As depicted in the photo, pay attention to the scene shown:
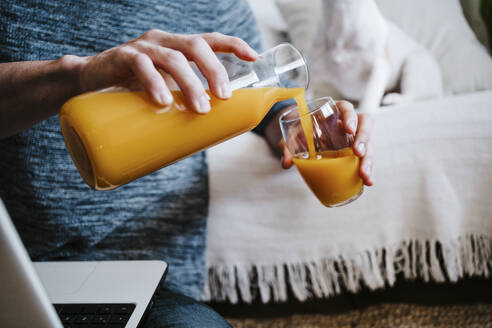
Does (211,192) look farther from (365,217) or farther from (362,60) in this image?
(362,60)

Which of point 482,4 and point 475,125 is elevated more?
point 482,4

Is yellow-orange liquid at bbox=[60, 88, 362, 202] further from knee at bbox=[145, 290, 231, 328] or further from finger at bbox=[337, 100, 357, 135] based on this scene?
knee at bbox=[145, 290, 231, 328]

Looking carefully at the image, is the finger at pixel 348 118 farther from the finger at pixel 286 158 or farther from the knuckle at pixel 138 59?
the knuckle at pixel 138 59

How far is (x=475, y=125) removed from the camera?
2.52 feet

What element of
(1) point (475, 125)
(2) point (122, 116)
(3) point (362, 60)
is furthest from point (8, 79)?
(3) point (362, 60)

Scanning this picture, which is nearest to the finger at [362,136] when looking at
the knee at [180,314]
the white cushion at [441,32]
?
the knee at [180,314]

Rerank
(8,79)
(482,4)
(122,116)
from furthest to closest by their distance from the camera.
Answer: (482,4) < (8,79) < (122,116)

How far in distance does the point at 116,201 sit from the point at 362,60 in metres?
0.98

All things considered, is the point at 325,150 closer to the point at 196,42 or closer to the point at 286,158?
the point at 286,158

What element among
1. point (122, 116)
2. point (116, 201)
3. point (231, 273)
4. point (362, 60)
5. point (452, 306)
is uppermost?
point (122, 116)

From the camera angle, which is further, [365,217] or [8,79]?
[365,217]

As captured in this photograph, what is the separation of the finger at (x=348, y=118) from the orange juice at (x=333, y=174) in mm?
41

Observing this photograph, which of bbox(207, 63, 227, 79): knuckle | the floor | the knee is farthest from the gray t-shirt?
bbox(207, 63, 227, 79): knuckle

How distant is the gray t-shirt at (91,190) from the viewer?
25.5 inches
